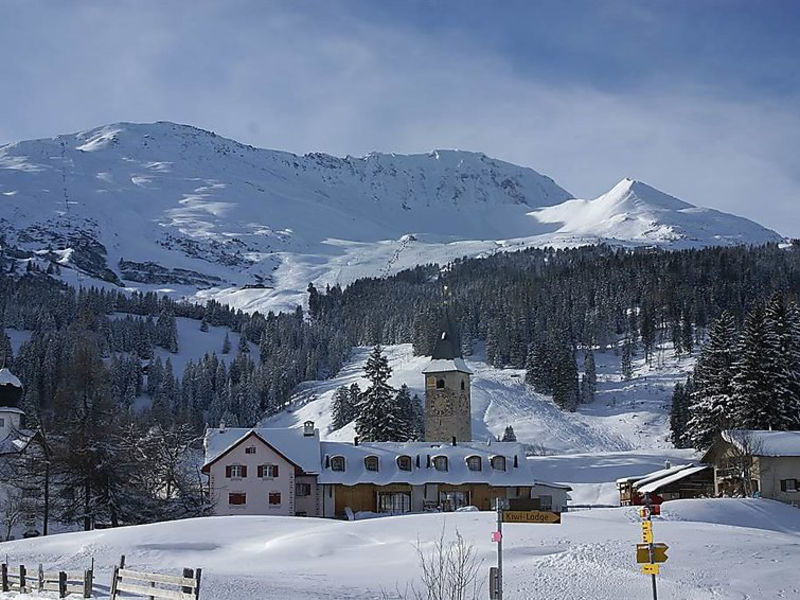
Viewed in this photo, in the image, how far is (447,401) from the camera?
88.6m

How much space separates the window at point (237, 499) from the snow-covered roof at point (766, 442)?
30726 mm

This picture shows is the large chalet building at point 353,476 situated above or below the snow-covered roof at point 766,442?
below

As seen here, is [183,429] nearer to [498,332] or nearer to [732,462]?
[732,462]

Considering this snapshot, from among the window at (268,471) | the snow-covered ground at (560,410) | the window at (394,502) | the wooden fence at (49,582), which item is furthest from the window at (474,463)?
the wooden fence at (49,582)

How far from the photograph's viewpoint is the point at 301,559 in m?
41.0

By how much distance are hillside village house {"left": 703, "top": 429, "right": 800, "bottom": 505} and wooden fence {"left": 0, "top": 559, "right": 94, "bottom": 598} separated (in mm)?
42642

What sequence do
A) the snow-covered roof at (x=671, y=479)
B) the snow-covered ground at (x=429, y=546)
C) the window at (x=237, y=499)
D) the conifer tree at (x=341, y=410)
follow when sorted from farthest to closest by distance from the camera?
the conifer tree at (x=341, y=410), the window at (x=237, y=499), the snow-covered roof at (x=671, y=479), the snow-covered ground at (x=429, y=546)

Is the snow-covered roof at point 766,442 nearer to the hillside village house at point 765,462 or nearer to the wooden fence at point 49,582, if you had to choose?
the hillside village house at point 765,462

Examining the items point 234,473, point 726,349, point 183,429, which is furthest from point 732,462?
point 183,429

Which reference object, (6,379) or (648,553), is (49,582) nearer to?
(648,553)

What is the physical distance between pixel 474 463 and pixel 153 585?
4782 cm

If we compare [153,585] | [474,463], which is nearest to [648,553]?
[153,585]

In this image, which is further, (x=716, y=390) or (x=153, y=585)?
(x=716, y=390)

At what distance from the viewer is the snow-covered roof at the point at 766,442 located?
2435 inches
